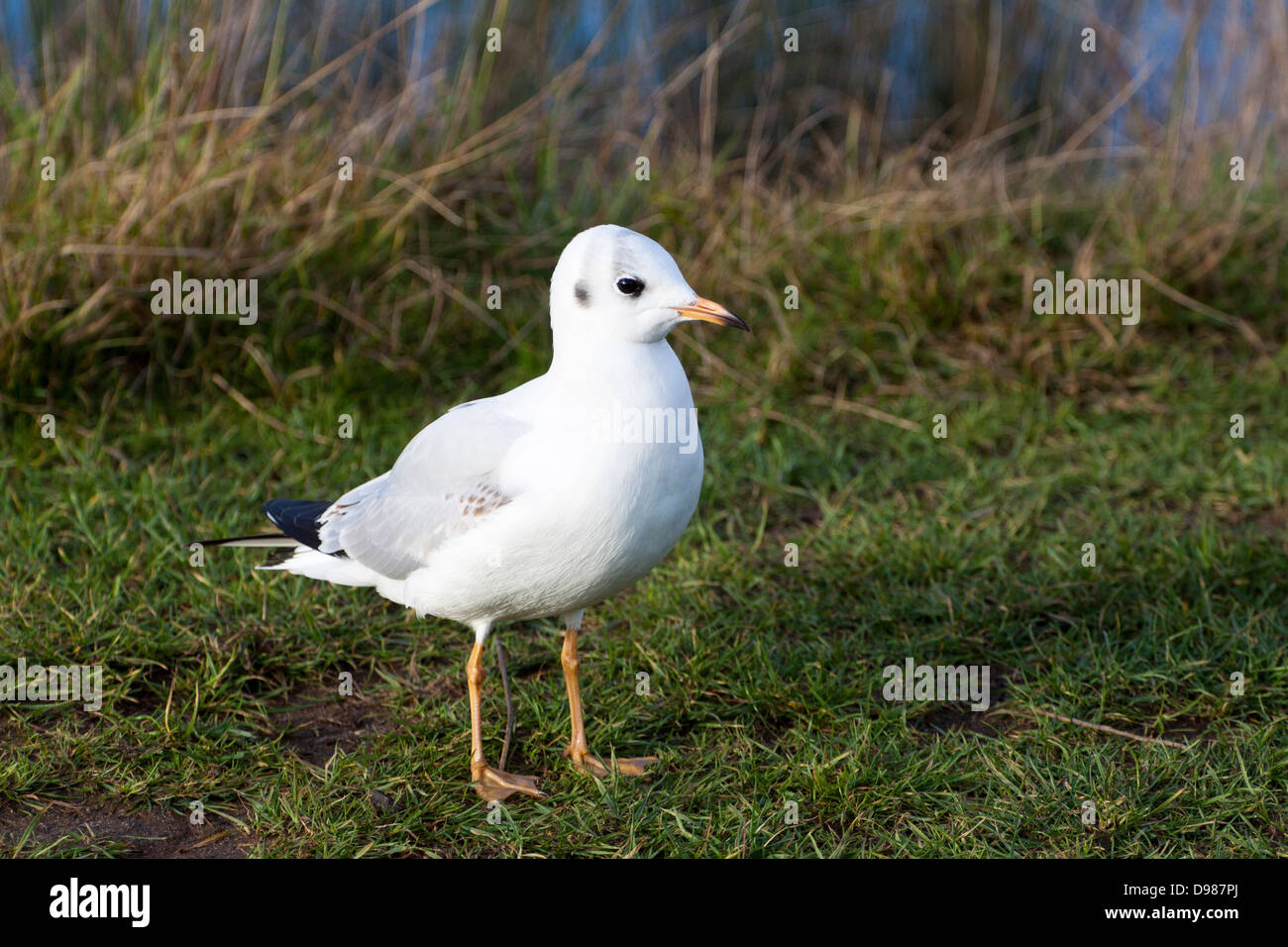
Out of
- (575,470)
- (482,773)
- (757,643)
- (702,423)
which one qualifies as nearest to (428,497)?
(575,470)

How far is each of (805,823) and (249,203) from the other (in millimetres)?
3662

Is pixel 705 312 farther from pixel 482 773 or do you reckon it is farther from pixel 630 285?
pixel 482 773

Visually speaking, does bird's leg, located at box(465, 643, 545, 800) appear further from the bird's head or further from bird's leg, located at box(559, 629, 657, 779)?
the bird's head

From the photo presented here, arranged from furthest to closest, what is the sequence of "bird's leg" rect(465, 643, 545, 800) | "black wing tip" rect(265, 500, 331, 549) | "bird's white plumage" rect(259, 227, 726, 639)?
"black wing tip" rect(265, 500, 331, 549), "bird's leg" rect(465, 643, 545, 800), "bird's white plumage" rect(259, 227, 726, 639)

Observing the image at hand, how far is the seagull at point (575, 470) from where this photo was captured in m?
3.12

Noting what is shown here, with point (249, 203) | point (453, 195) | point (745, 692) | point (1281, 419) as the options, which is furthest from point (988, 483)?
point (249, 203)

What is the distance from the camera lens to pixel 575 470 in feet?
10.2

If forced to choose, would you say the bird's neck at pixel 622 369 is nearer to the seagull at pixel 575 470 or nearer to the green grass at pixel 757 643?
the seagull at pixel 575 470

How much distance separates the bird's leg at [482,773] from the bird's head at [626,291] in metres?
0.92

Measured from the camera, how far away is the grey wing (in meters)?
3.32

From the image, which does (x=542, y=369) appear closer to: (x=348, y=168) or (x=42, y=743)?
(x=348, y=168)

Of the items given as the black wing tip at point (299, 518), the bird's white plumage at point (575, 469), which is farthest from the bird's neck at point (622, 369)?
the black wing tip at point (299, 518)

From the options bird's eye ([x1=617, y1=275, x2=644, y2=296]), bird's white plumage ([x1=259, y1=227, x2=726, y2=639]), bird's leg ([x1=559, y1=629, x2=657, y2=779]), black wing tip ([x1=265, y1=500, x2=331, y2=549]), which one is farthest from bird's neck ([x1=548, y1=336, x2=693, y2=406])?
black wing tip ([x1=265, y1=500, x2=331, y2=549])

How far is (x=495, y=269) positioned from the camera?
20.2ft
